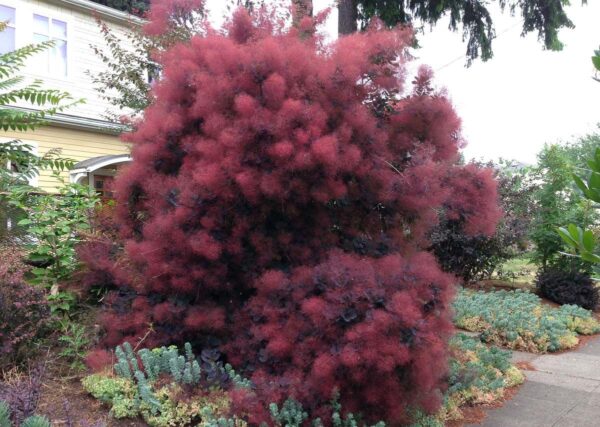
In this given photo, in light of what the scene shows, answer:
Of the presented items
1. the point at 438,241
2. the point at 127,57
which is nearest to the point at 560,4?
the point at 438,241

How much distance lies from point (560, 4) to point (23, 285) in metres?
11.5

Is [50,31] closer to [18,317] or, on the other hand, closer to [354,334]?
[18,317]

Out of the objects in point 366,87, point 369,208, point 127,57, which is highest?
point 127,57

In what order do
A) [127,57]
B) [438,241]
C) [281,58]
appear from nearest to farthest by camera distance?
[281,58] → [127,57] → [438,241]

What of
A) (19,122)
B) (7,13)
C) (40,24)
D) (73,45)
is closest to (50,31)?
(40,24)

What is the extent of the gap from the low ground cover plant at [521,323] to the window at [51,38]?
32.5 ft

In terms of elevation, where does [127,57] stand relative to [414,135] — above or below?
above

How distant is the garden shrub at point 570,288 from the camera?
9.92 meters

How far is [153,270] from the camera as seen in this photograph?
159 inches

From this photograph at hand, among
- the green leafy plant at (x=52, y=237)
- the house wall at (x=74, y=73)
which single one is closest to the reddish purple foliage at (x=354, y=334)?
the green leafy plant at (x=52, y=237)

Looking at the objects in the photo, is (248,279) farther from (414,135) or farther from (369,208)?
(414,135)

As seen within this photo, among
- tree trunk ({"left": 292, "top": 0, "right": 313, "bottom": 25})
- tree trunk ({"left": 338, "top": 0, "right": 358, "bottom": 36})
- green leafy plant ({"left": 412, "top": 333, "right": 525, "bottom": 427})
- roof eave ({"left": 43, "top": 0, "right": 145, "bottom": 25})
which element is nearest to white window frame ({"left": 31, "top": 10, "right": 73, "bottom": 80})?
roof eave ({"left": 43, "top": 0, "right": 145, "bottom": 25})

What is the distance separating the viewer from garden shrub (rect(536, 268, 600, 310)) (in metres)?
9.92

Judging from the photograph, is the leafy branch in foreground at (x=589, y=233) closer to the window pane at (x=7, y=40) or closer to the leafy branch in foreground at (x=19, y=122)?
the leafy branch in foreground at (x=19, y=122)
